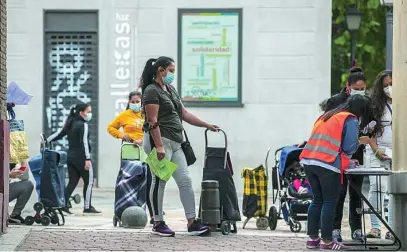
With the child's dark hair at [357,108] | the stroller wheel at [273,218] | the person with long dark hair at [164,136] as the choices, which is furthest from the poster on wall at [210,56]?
the child's dark hair at [357,108]

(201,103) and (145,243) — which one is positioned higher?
(201,103)

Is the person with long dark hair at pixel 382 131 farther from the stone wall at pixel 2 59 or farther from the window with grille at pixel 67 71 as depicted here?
the window with grille at pixel 67 71

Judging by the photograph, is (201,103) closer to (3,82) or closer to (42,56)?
(42,56)

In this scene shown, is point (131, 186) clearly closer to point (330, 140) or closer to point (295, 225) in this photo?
point (295, 225)

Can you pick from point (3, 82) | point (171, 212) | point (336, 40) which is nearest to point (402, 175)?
point (3, 82)

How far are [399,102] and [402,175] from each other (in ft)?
2.38

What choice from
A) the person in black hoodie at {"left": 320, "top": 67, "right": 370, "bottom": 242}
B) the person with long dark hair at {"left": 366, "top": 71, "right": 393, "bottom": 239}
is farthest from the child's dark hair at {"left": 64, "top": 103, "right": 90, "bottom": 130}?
the person in black hoodie at {"left": 320, "top": 67, "right": 370, "bottom": 242}

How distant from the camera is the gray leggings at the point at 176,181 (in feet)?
39.8

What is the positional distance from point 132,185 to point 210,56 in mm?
8023

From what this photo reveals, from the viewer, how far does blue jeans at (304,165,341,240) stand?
10.9 meters

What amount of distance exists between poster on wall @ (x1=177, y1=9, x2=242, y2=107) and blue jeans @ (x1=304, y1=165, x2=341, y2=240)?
36.2 ft

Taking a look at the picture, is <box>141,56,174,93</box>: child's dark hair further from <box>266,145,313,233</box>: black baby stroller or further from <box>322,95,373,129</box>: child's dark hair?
<box>266,145,313,233</box>: black baby stroller

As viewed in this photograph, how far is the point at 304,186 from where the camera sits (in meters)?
14.0

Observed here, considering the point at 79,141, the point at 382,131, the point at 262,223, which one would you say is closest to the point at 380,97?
the point at 382,131
